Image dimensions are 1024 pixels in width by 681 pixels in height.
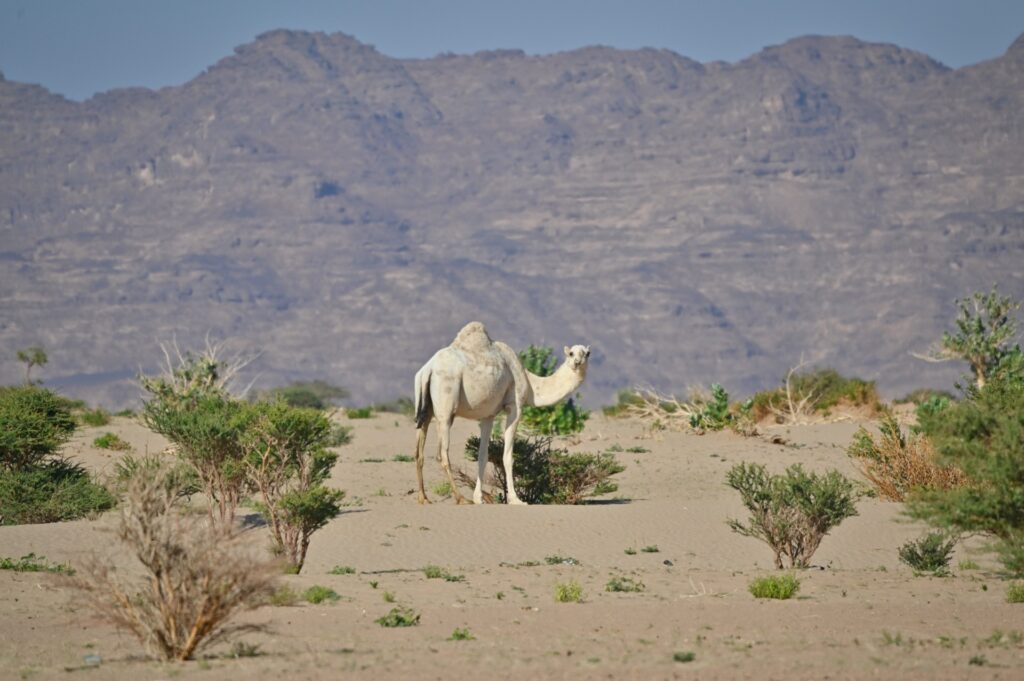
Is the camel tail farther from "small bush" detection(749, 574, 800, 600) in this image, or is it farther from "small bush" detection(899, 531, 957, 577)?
"small bush" detection(749, 574, 800, 600)

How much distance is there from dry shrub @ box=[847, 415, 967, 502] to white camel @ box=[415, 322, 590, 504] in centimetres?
467

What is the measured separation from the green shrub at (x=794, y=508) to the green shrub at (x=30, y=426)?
35.3ft

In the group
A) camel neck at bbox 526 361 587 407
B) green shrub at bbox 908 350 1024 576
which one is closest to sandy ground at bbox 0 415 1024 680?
green shrub at bbox 908 350 1024 576

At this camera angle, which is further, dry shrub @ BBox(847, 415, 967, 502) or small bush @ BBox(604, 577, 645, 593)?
dry shrub @ BBox(847, 415, 967, 502)

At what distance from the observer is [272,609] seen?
1806 cm

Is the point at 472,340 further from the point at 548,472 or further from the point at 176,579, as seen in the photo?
the point at 176,579

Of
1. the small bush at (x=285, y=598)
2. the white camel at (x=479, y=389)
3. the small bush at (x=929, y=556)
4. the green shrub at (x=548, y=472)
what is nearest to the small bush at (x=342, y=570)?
the small bush at (x=285, y=598)

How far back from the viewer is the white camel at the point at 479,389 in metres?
26.2

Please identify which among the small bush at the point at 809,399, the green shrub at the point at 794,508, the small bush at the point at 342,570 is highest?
the small bush at the point at 809,399

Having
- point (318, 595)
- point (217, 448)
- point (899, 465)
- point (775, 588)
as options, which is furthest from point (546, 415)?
point (318, 595)

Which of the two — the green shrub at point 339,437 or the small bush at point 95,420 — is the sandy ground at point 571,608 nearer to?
the green shrub at point 339,437

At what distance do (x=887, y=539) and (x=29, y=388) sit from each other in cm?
1349

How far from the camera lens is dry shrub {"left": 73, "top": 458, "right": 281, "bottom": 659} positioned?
1477 centimetres

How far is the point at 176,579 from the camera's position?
15.1 m
